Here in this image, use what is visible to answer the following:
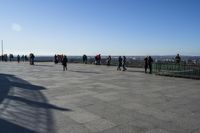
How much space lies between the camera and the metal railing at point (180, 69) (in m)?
17.6

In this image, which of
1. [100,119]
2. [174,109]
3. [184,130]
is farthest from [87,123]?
[174,109]

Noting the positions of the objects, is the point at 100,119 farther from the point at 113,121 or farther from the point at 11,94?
the point at 11,94

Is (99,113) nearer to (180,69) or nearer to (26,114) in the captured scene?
(26,114)

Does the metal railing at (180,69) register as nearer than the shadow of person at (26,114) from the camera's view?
No

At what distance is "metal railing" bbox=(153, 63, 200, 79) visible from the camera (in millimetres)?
17625

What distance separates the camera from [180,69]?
1992cm

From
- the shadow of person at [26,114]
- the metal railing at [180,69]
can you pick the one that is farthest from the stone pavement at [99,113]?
the metal railing at [180,69]

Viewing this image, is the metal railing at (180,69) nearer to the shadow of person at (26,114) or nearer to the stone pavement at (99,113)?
the stone pavement at (99,113)

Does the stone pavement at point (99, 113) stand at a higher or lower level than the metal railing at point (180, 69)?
lower

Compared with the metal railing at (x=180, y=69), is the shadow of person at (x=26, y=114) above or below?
below

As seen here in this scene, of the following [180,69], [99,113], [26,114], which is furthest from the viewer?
[180,69]

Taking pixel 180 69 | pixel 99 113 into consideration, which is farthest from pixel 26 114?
pixel 180 69

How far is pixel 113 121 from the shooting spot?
664 centimetres

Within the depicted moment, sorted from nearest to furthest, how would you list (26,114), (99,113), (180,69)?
(26,114)
(99,113)
(180,69)
